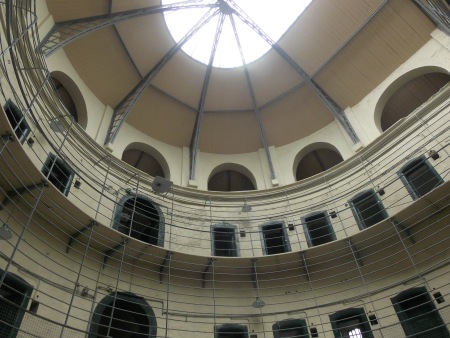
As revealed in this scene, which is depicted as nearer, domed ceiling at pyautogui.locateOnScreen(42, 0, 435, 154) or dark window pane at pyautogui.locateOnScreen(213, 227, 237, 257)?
dark window pane at pyautogui.locateOnScreen(213, 227, 237, 257)

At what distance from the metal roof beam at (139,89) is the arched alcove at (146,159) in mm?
761

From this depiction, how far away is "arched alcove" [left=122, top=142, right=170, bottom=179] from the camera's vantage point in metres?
10.3

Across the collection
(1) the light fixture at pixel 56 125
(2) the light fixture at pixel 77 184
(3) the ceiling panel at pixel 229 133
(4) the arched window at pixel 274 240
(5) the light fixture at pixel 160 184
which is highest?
(3) the ceiling panel at pixel 229 133

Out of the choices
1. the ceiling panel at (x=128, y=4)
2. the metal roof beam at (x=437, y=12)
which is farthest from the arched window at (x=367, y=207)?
the ceiling panel at (x=128, y=4)

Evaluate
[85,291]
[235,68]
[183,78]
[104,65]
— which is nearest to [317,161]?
[235,68]

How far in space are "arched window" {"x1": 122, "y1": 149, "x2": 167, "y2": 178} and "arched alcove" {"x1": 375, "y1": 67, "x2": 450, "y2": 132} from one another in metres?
6.02

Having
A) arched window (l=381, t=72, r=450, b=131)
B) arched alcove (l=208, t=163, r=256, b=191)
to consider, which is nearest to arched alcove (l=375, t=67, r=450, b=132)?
arched window (l=381, t=72, r=450, b=131)

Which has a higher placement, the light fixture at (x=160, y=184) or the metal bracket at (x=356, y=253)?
the light fixture at (x=160, y=184)

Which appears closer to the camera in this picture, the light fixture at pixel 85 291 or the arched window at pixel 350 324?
the light fixture at pixel 85 291

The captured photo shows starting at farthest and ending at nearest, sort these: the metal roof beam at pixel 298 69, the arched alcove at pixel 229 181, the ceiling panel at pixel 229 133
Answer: the arched alcove at pixel 229 181 < the ceiling panel at pixel 229 133 < the metal roof beam at pixel 298 69

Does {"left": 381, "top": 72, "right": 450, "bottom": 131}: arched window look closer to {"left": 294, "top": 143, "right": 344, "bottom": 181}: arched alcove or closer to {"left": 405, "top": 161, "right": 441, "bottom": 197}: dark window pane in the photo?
{"left": 294, "top": 143, "right": 344, "bottom": 181}: arched alcove

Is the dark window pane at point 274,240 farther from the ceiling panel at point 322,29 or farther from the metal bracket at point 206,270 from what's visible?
the ceiling panel at point 322,29

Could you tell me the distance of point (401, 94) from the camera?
9992 millimetres

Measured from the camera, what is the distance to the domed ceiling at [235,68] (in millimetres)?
9297
